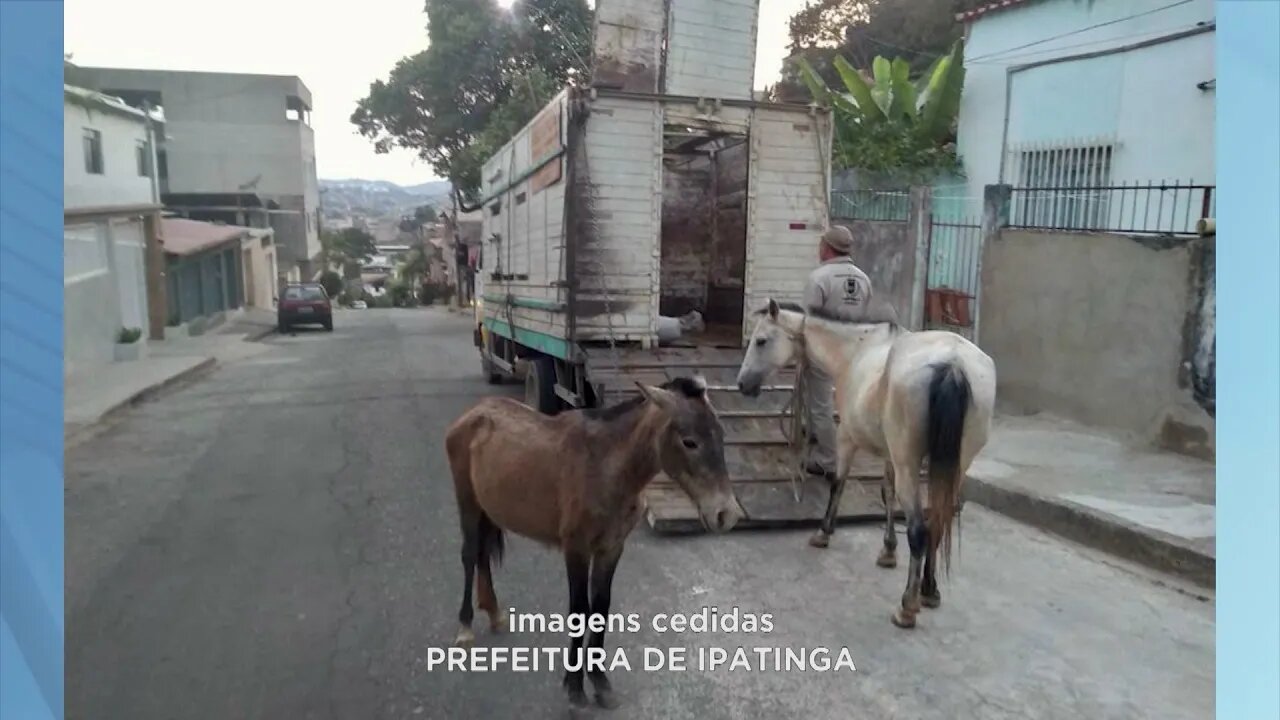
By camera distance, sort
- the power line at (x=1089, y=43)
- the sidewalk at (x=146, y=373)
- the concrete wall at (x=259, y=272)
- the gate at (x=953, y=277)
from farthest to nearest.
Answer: the concrete wall at (x=259, y=272) → the sidewalk at (x=146, y=373) → the gate at (x=953, y=277) → the power line at (x=1089, y=43)

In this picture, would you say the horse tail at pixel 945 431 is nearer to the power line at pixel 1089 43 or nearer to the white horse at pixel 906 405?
the white horse at pixel 906 405

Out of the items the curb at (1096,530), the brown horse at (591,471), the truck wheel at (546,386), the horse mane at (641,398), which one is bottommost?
the curb at (1096,530)

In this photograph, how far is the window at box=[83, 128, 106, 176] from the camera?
43.8ft

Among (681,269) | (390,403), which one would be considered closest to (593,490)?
(681,269)

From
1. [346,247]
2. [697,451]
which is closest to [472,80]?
[697,451]

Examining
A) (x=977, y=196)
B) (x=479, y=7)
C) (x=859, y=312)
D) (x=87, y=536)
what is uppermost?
(x=479, y=7)

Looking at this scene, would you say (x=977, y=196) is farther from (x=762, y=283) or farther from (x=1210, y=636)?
(x=1210, y=636)

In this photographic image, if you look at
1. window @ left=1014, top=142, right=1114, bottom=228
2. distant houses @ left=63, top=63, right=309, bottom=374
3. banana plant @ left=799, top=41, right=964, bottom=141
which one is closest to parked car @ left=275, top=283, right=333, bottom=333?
distant houses @ left=63, top=63, right=309, bottom=374

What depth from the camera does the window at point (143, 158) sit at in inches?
653

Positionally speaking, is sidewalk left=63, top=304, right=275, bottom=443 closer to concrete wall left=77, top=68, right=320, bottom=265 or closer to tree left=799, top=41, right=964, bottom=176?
tree left=799, top=41, right=964, bottom=176

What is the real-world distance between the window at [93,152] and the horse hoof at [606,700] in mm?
14437

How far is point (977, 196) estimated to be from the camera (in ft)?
37.2

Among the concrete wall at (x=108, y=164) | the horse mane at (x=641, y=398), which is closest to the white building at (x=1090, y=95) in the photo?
the horse mane at (x=641, y=398)

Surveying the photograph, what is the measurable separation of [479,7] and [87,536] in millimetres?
18627
